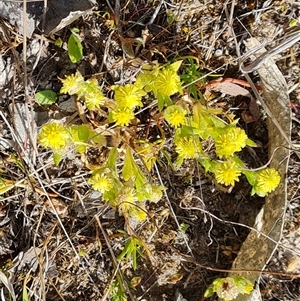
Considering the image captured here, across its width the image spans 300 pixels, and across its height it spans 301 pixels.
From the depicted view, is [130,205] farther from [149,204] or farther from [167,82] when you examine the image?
[167,82]

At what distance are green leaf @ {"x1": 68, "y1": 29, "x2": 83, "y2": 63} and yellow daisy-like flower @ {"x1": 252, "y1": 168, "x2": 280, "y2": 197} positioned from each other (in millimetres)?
658

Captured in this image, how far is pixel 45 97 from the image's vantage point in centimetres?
168

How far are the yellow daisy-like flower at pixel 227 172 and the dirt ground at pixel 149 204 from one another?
0.21 m

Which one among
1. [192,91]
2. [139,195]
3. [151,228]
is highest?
[192,91]

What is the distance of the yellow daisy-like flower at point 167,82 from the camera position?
1.46 metres

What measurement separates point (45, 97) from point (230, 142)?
0.61m

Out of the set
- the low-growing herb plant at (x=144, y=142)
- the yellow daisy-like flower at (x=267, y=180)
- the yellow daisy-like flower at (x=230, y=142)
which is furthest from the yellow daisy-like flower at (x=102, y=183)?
the yellow daisy-like flower at (x=267, y=180)

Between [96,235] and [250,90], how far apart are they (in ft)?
2.26

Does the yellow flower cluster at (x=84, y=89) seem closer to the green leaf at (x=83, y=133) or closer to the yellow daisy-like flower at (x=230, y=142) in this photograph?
the green leaf at (x=83, y=133)

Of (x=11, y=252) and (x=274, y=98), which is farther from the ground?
(x=274, y=98)

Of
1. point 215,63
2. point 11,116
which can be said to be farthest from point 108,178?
point 215,63

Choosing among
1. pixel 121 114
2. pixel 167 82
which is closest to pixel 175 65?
pixel 167 82

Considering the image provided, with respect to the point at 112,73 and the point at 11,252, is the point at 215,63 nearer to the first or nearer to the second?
the point at 112,73

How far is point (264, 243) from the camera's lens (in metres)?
1.70
